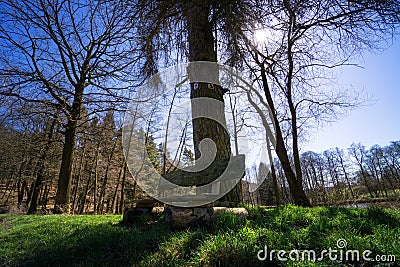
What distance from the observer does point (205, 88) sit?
4.02 m

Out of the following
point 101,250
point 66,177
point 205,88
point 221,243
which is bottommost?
point 101,250

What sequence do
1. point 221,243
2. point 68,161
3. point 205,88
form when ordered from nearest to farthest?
1. point 221,243
2. point 205,88
3. point 68,161

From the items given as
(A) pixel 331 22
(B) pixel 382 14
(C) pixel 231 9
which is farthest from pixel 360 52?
(C) pixel 231 9

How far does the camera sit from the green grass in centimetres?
179

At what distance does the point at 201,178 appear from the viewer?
3.54 meters

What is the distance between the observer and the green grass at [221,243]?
179 centimetres

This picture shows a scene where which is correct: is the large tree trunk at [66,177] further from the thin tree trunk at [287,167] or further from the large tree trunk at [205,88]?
the thin tree trunk at [287,167]

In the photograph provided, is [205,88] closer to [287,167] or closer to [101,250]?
[101,250]

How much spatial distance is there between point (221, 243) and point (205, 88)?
108 inches

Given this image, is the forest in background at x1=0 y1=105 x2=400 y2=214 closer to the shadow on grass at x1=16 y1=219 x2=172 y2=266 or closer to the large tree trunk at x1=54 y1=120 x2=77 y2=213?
the large tree trunk at x1=54 y1=120 x2=77 y2=213

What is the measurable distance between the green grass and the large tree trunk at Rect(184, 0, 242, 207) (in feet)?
3.53

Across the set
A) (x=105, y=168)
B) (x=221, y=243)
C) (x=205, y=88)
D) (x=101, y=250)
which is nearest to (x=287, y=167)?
(x=205, y=88)

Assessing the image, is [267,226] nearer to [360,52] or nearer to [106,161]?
[360,52]

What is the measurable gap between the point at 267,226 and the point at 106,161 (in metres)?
16.7
